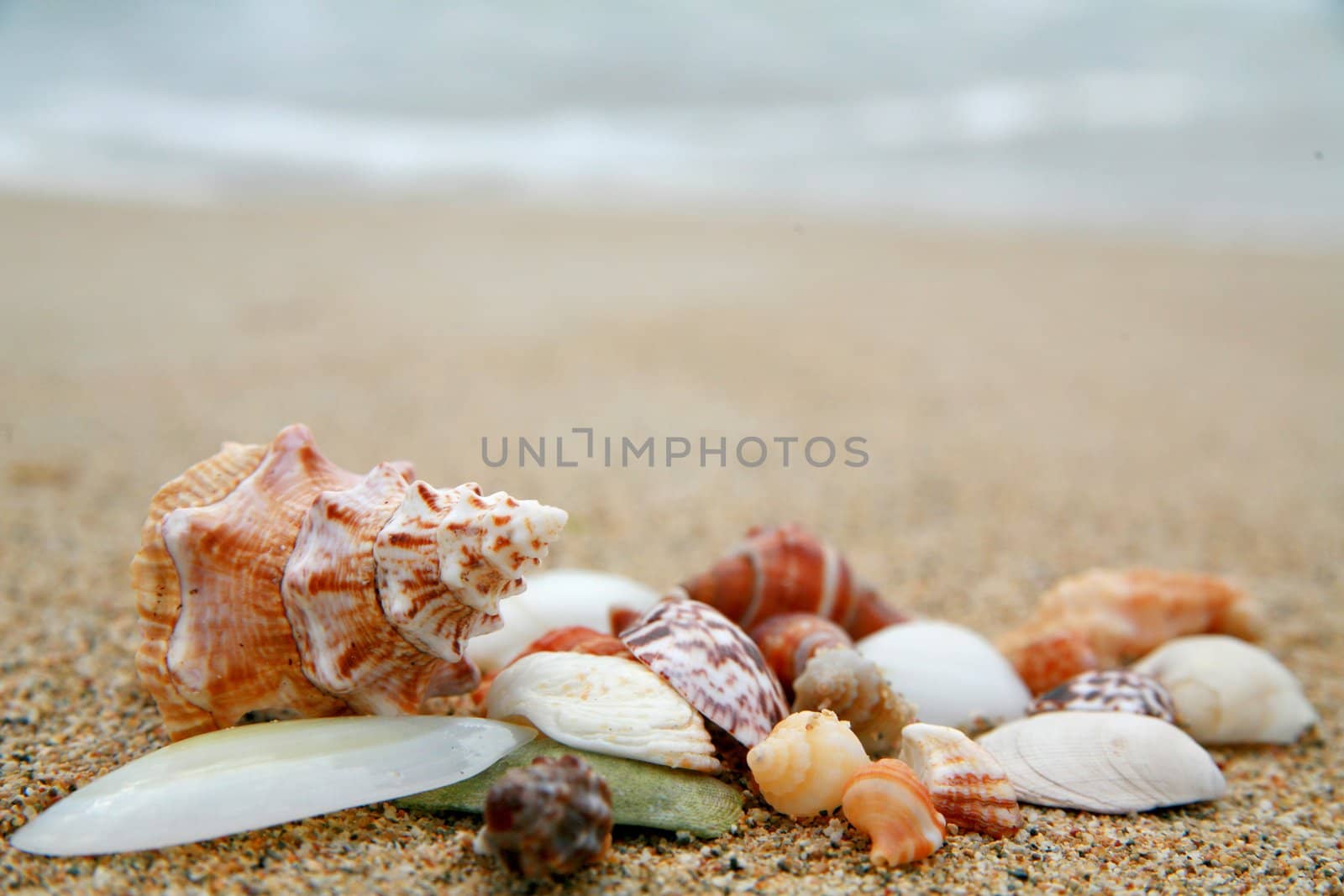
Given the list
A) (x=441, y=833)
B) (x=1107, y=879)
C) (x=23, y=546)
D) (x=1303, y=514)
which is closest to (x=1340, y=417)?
(x=1303, y=514)

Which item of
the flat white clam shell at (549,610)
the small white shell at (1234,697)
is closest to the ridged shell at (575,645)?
the flat white clam shell at (549,610)

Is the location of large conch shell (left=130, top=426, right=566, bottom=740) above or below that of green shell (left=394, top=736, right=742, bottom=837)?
above

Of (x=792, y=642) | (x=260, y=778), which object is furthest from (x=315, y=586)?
(x=792, y=642)

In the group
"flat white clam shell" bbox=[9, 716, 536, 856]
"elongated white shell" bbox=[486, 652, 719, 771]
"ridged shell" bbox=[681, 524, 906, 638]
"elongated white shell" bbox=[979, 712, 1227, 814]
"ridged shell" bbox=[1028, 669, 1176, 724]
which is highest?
"ridged shell" bbox=[681, 524, 906, 638]

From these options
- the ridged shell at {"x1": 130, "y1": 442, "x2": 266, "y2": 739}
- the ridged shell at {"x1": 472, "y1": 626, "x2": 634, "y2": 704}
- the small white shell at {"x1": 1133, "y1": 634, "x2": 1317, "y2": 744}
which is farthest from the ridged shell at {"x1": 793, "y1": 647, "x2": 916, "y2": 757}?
the ridged shell at {"x1": 130, "y1": 442, "x2": 266, "y2": 739}

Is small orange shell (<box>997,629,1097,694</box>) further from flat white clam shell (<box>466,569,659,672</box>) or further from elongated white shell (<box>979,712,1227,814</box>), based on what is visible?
flat white clam shell (<box>466,569,659,672</box>)

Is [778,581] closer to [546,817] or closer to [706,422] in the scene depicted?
[546,817]

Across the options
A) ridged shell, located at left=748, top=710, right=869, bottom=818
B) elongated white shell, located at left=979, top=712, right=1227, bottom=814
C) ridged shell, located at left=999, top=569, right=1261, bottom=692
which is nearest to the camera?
ridged shell, located at left=748, top=710, right=869, bottom=818

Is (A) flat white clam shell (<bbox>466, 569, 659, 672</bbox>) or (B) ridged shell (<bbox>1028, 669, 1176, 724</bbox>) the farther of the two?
(A) flat white clam shell (<bbox>466, 569, 659, 672</bbox>)
